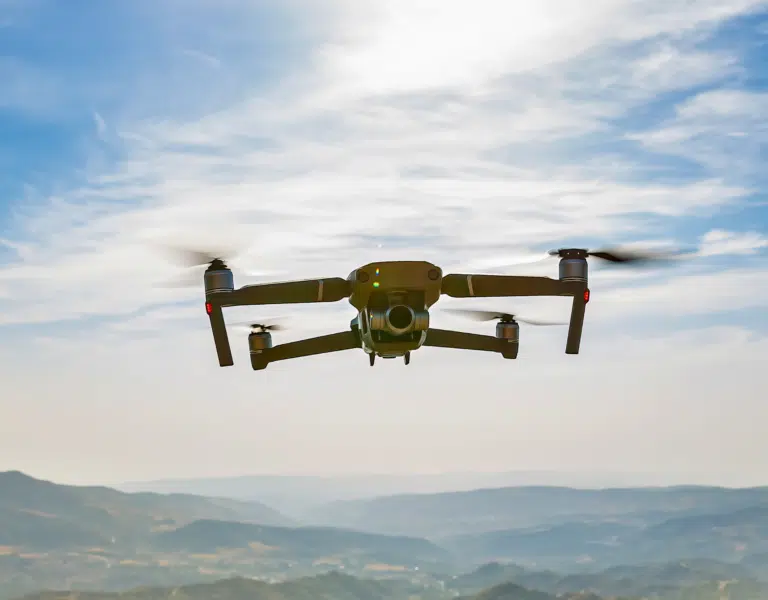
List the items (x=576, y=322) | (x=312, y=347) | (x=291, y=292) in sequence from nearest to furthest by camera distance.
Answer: (x=291, y=292) → (x=576, y=322) → (x=312, y=347)

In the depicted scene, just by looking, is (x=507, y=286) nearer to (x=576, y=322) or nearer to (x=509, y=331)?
(x=576, y=322)

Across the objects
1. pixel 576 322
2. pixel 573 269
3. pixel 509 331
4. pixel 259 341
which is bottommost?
pixel 576 322

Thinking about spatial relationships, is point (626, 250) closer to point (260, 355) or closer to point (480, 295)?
point (480, 295)

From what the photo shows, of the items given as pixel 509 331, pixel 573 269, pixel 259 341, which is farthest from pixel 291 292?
pixel 509 331

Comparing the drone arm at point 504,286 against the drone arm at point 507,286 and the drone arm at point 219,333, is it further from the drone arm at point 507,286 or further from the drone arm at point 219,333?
the drone arm at point 219,333

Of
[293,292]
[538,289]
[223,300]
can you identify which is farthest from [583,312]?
[223,300]

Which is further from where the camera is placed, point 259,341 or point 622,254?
point 259,341

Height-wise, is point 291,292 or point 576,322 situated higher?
point 291,292
